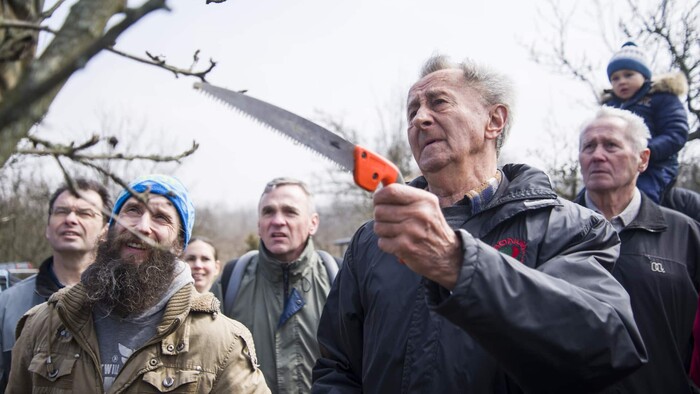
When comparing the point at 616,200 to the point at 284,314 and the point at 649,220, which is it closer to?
the point at 649,220

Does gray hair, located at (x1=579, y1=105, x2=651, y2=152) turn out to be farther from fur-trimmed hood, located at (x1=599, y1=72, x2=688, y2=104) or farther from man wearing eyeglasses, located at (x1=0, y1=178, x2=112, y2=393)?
man wearing eyeglasses, located at (x1=0, y1=178, x2=112, y2=393)

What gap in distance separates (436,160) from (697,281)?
2.29 meters

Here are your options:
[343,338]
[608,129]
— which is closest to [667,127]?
[608,129]

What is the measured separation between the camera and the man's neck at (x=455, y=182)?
2697 millimetres

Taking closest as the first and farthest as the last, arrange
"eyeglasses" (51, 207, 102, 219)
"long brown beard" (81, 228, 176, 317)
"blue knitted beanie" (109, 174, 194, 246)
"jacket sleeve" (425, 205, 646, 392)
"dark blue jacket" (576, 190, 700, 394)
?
"jacket sleeve" (425, 205, 646, 392), "long brown beard" (81, 228, 176, 317), "blue knitted beanie" (109, 174, 194, 246), "dark blue jacket" (576, 190, 700, 394), "eyeglasses" (51, 207, 102, 219)

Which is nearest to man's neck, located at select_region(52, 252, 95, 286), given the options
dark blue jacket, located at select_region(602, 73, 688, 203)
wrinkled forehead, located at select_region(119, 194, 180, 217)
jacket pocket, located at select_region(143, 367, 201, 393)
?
wrinkled forehead, located at select_region(119, 194, 180, 217)

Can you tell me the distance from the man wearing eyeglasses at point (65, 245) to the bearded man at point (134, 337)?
4.44ft

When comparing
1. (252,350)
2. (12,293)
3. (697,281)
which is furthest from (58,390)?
(697,281)

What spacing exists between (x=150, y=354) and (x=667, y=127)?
16.0 feet

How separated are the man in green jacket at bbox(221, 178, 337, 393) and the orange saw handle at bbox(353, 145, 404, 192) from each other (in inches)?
106

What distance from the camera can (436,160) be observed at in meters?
2.64

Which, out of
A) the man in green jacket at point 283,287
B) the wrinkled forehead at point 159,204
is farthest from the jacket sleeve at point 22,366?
the man in green jacket at point 283,287

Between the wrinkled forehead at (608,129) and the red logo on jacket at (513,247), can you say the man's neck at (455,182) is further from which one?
the wrinkled forehead at (608,129)

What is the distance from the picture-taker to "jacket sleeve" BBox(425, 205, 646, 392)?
190 cm
